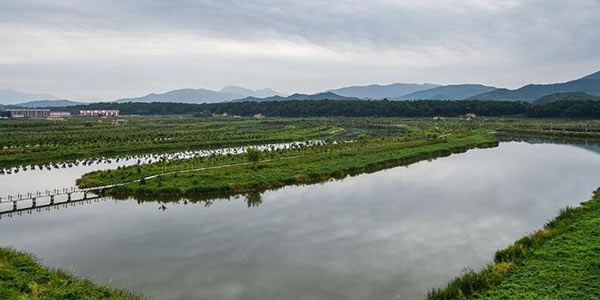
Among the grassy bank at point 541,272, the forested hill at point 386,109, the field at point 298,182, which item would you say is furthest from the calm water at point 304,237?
the forested hill at point 386,109

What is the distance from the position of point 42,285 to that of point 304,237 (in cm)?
1095

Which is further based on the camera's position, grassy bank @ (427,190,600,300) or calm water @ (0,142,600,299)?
calm water @ (0,142,600,299)

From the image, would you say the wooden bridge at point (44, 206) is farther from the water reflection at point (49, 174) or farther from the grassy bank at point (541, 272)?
the grassy bank at point (541, 272)

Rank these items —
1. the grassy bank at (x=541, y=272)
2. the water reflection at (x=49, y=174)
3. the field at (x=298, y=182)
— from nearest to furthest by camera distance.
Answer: the grassy bank at (x=541, y=272)
the field at (x=298, y=182)
the water reflection at (x=49, y=174)

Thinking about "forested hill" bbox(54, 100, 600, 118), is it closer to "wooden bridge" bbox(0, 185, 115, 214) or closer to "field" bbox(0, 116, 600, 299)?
"field" bbox(0, 116, 600, 299)

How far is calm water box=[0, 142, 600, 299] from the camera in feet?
51.1

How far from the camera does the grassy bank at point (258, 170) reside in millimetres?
30592

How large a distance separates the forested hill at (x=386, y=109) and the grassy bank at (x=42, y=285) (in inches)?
4993

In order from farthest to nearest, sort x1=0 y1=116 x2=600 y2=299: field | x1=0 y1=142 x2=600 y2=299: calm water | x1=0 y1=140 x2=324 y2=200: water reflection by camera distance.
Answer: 1. x1=0 y1=140 x2=324 y2=200: water reflection
2. x1=0 y1=142 x2=600 y2=299: calm water
3. x1=0 y1=116 x2=600 y2=299: field

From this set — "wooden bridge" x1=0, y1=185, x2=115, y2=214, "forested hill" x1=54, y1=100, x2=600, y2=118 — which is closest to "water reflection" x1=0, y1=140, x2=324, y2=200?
"wooden bridge" x1=0, y1=185, x2=115, y2=214

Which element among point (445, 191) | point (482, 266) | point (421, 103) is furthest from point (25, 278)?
point (421, 103)

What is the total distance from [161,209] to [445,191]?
1961 centimetres

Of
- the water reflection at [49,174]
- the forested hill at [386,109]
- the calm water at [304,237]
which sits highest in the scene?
the forested hill at [386,109]

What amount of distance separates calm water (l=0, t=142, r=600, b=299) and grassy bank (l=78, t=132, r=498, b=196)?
2118mm
